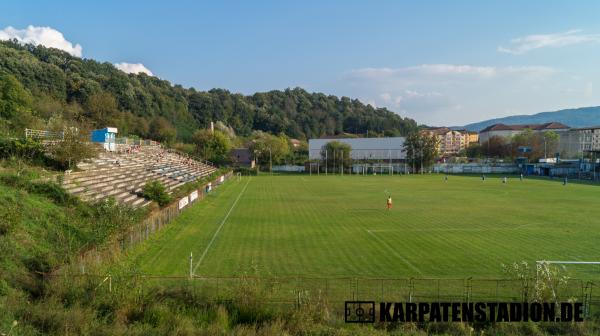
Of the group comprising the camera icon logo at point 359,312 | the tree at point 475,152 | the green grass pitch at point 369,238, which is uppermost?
the tree at point 475,152

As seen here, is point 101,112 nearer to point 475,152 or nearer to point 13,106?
point 13,106

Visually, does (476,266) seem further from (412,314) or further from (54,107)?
(54,107)

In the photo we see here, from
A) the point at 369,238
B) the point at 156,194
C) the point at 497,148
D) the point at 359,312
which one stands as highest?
the point at 497,148

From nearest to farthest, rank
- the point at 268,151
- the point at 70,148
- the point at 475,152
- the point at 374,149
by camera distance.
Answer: the point at 70,148, the point at 268,151, the point at 374,149, the point at 475,152

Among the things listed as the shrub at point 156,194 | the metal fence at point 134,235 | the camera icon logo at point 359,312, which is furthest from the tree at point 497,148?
the camera icon logo at point 359,312

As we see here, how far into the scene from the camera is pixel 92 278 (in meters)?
12.8

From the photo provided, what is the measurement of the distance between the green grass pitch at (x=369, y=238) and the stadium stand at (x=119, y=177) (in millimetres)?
4623

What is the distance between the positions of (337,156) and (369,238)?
267 feet

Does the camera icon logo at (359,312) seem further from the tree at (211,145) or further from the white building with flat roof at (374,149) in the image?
the white building with flat roof at (374,149)

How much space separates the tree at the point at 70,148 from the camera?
30.2 metres

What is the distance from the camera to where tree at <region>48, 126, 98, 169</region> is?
30.2 m

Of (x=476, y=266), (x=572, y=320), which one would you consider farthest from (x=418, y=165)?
(x=572, y=320)

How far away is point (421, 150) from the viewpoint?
106 metres

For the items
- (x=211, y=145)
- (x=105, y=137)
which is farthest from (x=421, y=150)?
(x=105, y=137)
